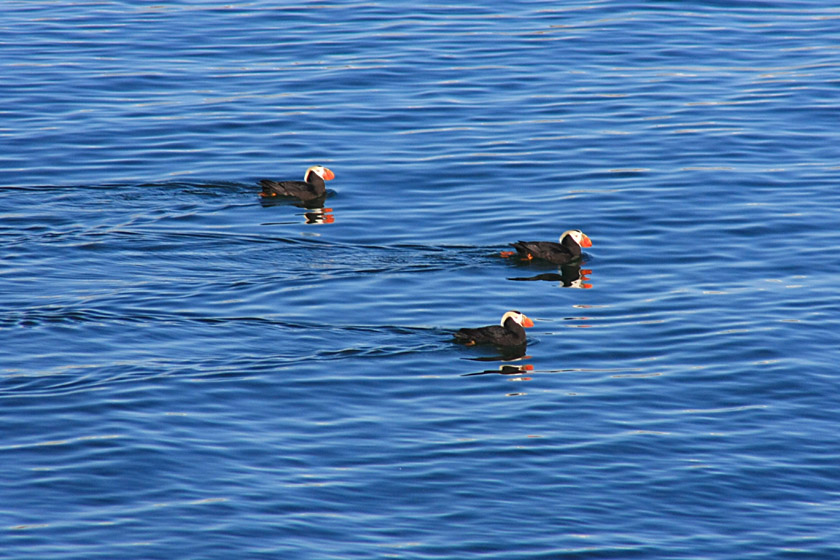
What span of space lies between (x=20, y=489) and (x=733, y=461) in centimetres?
A: 714

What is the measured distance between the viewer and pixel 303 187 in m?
21.8

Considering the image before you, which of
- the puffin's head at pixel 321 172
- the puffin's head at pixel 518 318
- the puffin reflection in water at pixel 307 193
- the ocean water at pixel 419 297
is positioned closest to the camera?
the ocean water at pixel 419 297

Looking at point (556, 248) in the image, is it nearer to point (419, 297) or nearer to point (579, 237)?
point (579, 237)

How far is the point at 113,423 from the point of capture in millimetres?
13930

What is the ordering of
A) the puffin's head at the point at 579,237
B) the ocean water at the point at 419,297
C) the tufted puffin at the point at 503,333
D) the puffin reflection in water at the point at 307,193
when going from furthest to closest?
the puffin reflection in water at the point at 307,193 → the puffin's head at the point at 579,237 → the tufted puffin at the point at 503,333 → the ocean water at the point at 419,297

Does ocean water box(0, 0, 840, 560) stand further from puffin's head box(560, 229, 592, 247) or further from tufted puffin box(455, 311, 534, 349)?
puffin's head box(560, 229, 592, 247)

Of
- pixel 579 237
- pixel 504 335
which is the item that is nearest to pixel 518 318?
pixel 504 335

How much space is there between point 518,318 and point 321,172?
707cm

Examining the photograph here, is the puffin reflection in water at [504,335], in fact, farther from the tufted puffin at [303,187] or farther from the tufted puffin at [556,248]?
the tufted puffin at [303,187]

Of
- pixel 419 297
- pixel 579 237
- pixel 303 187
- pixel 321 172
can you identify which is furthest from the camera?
pixel 321 172

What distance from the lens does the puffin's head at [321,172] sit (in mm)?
22234

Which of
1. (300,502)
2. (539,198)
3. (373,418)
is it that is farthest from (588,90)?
(300,502)

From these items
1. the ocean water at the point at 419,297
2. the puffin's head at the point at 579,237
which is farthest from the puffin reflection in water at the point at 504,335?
the puffin's head at the point at 579,237

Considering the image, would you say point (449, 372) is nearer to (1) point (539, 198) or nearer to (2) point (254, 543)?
(2) point (254, 543)
